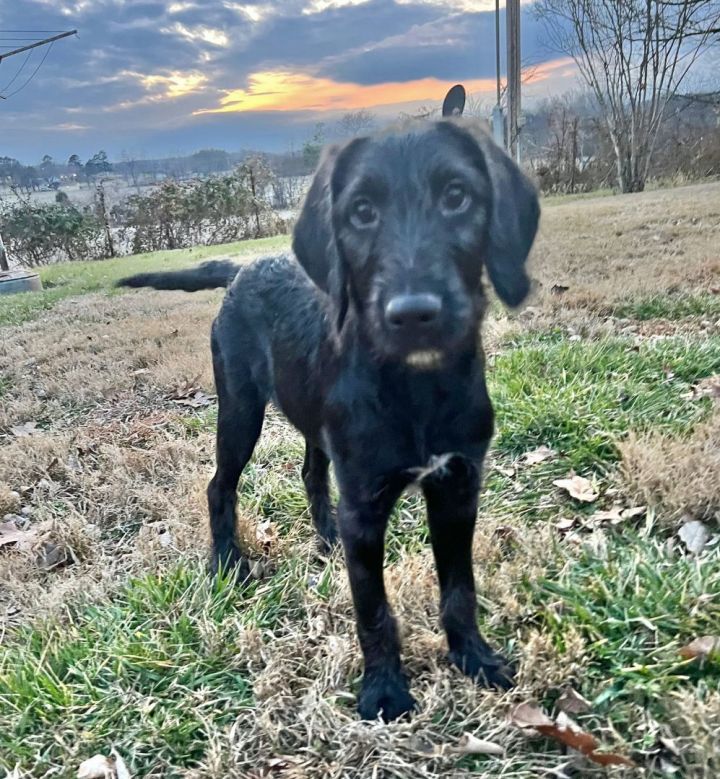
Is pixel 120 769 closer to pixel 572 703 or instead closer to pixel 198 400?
pixel 572 703

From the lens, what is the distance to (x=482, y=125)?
1619 mm


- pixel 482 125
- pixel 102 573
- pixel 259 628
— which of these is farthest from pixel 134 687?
pixel 482 125

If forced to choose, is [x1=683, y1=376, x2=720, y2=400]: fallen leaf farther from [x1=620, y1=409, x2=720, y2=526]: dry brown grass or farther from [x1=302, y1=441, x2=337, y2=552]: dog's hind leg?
[x1=302, y1=441, x2=337, y2=552]: dog's hind leg

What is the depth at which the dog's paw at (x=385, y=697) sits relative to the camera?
1.65 metres

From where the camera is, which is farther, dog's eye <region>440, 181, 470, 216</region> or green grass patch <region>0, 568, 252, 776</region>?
green grass patch <region>0, 568, 252, 776</region>

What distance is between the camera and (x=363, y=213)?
150 cm

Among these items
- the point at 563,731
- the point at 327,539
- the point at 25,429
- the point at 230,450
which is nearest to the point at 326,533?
the point at 327,539

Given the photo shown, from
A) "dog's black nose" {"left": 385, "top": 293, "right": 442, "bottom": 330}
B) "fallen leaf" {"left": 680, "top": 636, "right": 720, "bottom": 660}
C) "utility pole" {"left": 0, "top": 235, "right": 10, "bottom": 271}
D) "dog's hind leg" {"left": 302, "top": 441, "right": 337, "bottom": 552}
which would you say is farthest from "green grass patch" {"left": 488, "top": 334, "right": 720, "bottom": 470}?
"utility pole" {"left": 0, "top": 235, "right": 10, "bottom": 271}

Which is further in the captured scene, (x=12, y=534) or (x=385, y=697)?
(x=12, y=534)

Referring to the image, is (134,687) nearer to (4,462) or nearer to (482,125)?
(482,125)

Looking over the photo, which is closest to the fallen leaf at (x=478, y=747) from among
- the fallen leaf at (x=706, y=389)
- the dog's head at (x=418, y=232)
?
the dog's head at (x=418, y=232)

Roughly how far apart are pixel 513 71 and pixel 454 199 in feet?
13.4

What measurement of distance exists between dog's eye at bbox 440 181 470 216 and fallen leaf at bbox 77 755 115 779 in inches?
60.7

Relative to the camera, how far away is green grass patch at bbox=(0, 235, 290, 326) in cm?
719
